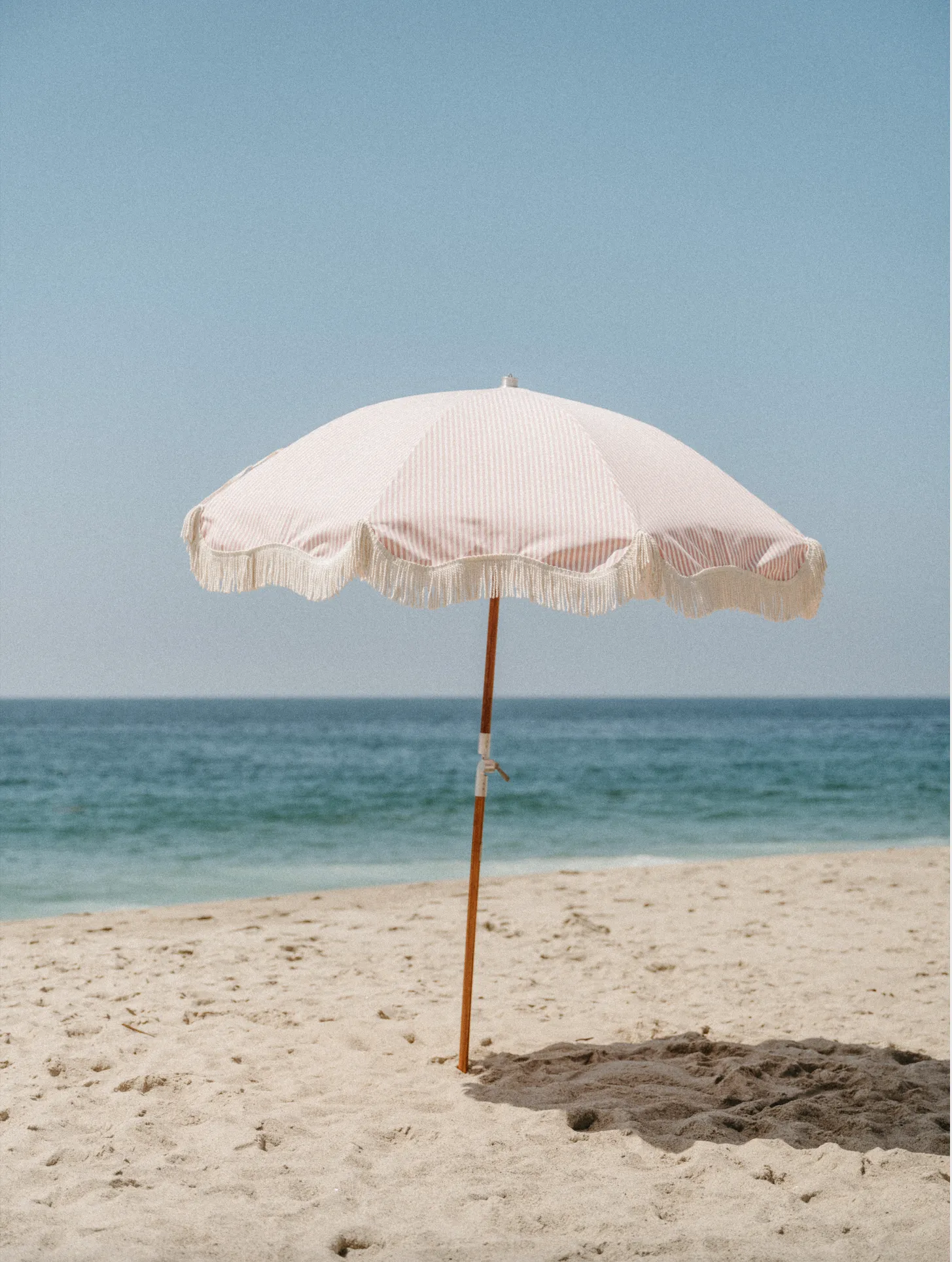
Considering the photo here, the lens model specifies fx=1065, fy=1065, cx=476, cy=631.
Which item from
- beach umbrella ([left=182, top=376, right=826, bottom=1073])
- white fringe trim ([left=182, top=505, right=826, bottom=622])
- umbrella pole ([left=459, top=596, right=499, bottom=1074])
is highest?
beach umbrella ([left=182, top=376, right=826, bottom=1073])

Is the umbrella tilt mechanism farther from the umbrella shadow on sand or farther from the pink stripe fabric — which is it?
the pink stripe fabric

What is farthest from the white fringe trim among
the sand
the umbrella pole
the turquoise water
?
the turquoise water

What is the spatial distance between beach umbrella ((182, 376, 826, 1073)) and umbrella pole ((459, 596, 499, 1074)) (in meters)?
0.02

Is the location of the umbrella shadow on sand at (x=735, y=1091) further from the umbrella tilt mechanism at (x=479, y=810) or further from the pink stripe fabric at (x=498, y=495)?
the pink stripe fabric at (x=498, y=495)

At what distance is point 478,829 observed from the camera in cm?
389

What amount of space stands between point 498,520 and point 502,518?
0.04ft

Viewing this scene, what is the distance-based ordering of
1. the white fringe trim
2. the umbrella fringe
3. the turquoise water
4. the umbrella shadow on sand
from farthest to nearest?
the turquoise water
the umbrella shadow on sand
the umbrella fringe
the white fringe trim

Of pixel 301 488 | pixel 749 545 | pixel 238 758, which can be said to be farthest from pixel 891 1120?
pixel 238 758

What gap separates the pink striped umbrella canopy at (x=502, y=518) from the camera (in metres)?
3.02

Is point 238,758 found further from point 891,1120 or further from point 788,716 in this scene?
point 788,716

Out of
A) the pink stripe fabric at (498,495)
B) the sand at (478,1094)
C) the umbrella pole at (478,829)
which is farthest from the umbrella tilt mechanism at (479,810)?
the pink stripe fabric at (498,495)

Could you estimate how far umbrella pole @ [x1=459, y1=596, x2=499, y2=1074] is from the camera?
3.85 m

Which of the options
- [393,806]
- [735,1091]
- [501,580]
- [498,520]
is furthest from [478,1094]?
[393,806]

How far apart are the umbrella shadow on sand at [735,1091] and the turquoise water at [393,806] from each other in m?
6.75
